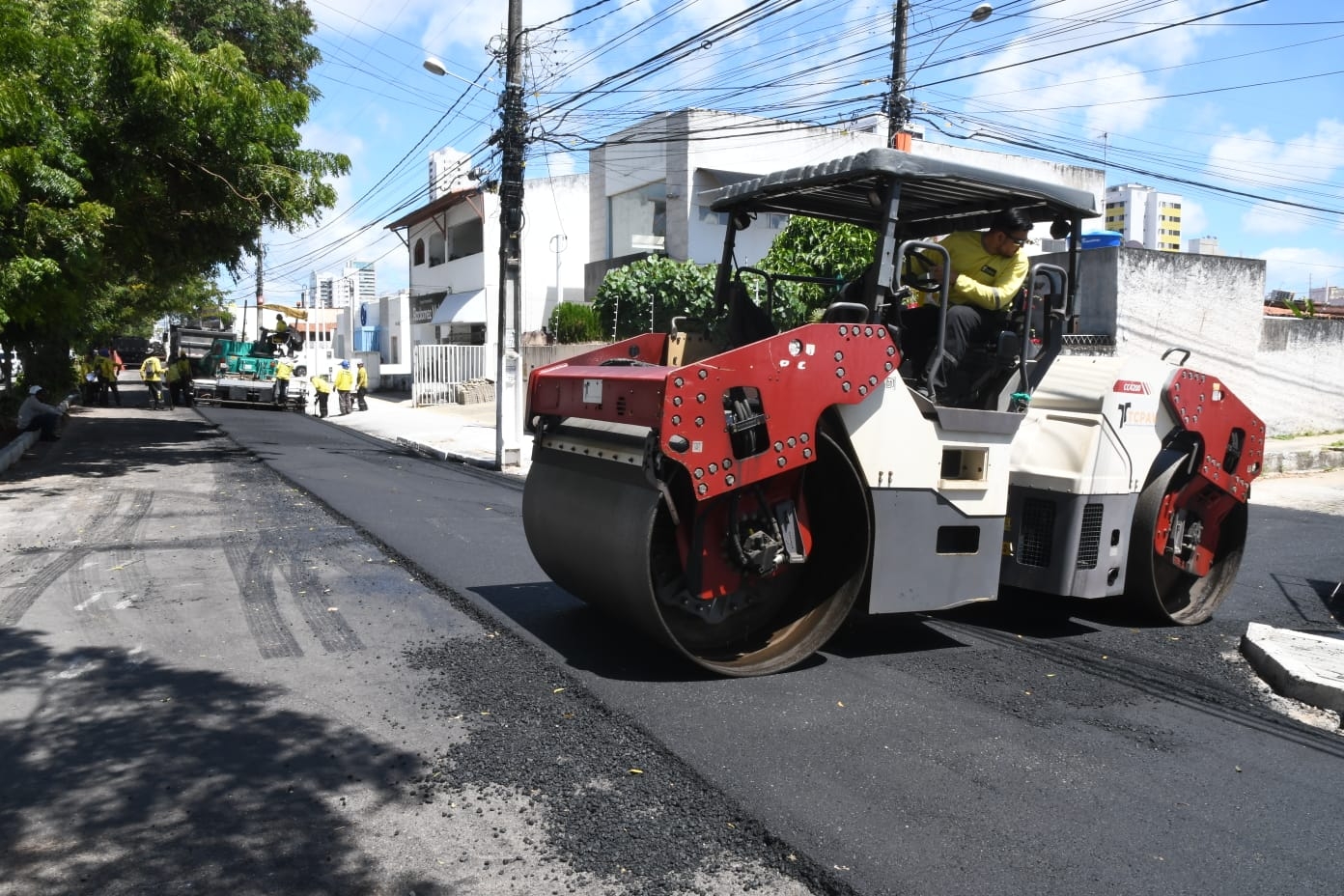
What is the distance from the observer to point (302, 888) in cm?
309

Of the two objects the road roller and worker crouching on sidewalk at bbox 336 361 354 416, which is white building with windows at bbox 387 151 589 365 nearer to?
worker crouching on sidewalk at bbox 336 361 354 416

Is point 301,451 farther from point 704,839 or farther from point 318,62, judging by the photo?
point 704,839

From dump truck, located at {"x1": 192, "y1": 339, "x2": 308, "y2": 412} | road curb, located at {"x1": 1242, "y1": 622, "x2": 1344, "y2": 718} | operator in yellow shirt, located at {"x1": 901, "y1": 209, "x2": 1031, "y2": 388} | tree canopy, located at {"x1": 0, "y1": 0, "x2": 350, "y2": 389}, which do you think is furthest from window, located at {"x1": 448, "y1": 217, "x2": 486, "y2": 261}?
road curb, located at {"x1": 1242, "y1": 622, "x2": 1344, "y2": 718}

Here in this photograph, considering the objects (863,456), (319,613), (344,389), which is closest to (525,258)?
(344,389)

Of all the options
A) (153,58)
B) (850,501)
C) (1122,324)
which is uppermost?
(153,58)

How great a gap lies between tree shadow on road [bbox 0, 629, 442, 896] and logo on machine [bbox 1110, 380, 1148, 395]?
4133 millimetres

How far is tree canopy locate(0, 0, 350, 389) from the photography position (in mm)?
10758

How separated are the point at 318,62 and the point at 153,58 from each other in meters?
10.3

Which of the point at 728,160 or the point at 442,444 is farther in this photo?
the point at 728,160

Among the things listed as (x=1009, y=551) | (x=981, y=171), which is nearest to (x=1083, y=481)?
(x=1009, y=551)

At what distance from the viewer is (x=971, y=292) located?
213 inches

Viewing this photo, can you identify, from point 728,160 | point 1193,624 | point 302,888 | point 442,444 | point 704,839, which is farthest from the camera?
point 728,160

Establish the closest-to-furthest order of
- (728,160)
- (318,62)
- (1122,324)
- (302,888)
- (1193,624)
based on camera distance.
Result: (302,888) → (1193,624) → (1122,324) → (318,62) → (728,160)

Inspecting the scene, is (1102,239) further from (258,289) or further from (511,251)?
(258,289)
